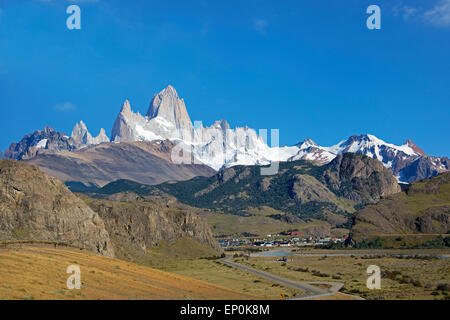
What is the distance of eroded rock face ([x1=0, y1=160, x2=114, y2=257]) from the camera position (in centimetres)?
10956

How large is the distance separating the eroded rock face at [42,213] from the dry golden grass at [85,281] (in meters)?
38.4

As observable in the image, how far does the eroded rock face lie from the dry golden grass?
1513 inches

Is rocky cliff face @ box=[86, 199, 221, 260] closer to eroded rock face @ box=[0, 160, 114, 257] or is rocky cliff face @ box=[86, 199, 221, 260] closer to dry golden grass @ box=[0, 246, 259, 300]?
eroded rock face @ box=[0, 160, 114, 257]

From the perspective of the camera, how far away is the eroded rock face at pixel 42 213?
110 meters

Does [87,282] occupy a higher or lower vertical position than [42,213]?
lower

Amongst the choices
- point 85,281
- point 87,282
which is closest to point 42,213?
point 85,281

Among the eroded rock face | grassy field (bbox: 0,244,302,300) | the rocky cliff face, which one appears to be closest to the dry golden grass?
grassy field (bbox: 0,244,302,300)

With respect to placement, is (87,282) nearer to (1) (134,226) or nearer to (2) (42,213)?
(2) (42,213)

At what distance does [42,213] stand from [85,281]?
6386 cm

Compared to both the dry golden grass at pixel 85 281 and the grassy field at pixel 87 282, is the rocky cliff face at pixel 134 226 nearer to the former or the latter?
the grassy field at pixel 87 282

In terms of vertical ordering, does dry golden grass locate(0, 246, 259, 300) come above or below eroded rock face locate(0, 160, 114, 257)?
below

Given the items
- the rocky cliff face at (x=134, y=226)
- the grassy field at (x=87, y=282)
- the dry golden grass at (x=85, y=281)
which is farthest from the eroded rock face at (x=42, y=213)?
the dry golden grass at (x=85, y=281)

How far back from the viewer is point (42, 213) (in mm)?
115500
